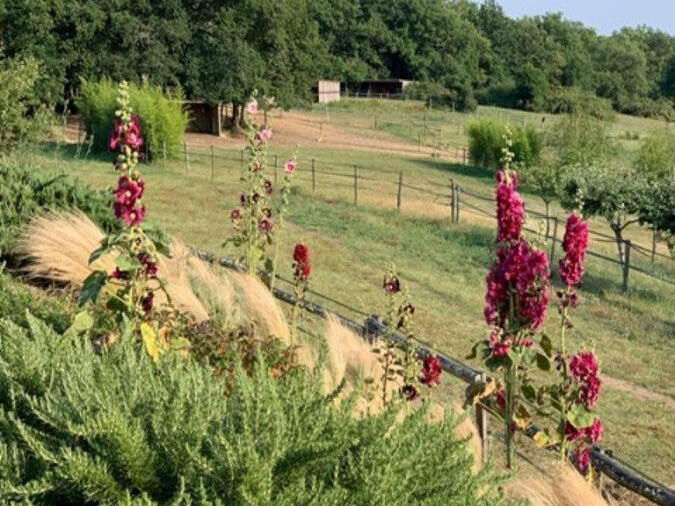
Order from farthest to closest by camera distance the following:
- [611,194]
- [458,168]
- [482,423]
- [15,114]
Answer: [458,168]
[611,194]
[15,114]
[482,423]

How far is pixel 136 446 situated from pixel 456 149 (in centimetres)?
4473

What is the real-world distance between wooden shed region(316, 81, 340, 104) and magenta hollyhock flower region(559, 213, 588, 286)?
6117 cm

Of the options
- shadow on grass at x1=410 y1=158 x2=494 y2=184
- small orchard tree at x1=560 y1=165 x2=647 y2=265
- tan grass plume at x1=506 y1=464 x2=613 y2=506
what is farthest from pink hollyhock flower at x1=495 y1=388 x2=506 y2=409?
shadow on grass at x1=410 y1=158 x2=494 y2=184

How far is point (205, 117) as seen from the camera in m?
40.8

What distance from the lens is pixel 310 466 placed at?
2.45 metres

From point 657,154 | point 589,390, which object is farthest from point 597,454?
point 657,154

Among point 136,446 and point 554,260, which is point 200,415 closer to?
point 136,446

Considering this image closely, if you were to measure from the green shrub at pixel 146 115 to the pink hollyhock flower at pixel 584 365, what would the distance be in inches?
935

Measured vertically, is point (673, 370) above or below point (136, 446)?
below

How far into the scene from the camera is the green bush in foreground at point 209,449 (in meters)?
2.29

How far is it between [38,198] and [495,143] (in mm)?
31437

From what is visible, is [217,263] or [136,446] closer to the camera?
[136,446]

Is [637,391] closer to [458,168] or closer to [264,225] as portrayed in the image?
[264,225]

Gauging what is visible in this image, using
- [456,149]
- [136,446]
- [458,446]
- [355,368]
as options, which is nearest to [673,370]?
[355,368]
